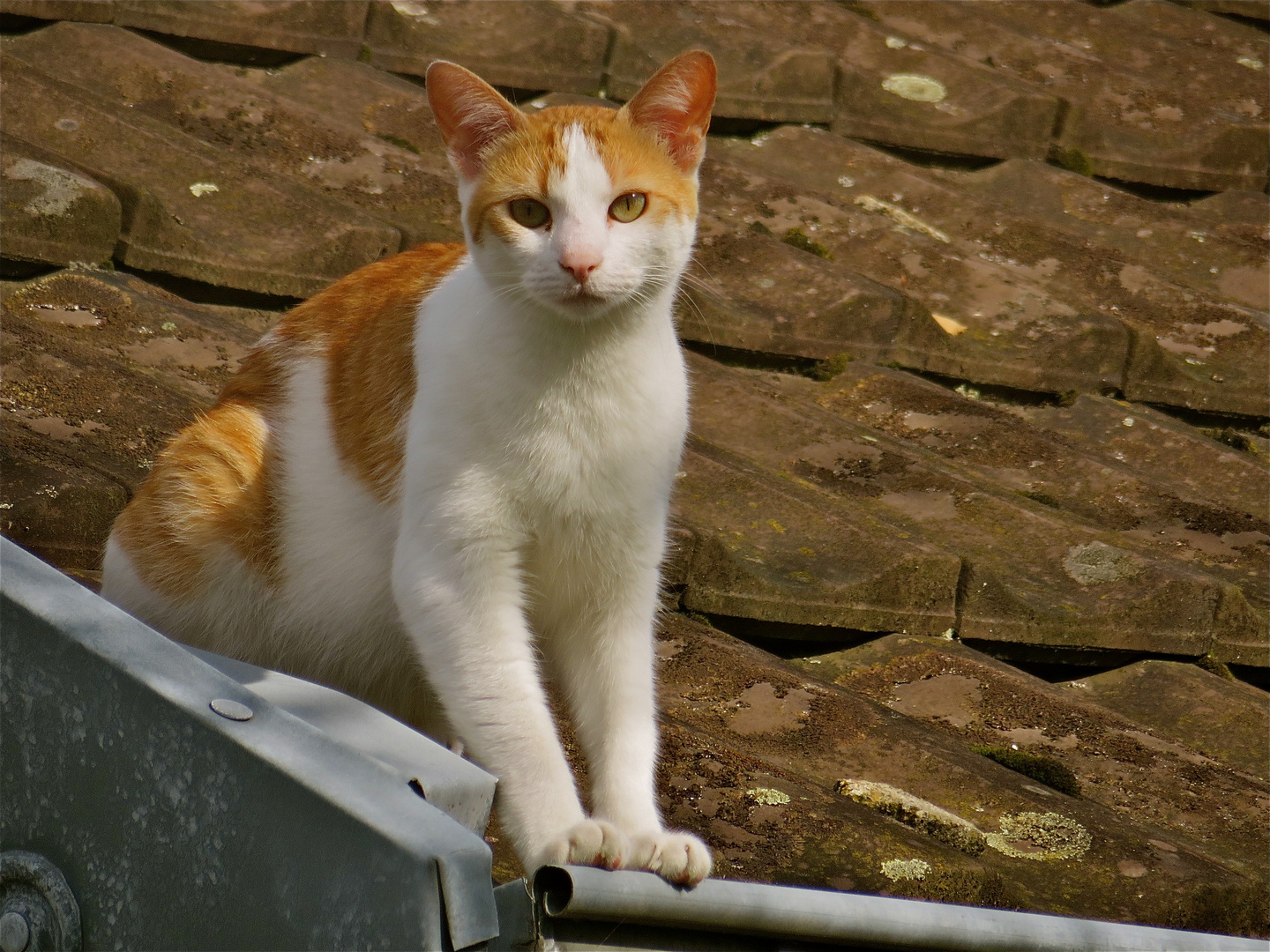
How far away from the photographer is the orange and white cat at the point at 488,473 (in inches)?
71.8

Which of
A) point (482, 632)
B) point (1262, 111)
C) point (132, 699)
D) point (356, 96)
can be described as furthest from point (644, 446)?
point (1262, 111)

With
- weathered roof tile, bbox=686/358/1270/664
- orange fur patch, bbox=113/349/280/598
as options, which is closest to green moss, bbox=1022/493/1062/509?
weathered roof tile, bbox=686/358/1270/664

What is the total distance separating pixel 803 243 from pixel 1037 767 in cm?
173

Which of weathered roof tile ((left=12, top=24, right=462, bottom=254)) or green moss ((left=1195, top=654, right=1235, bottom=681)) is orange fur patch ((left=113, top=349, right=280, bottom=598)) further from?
green moss ((left=1195, top=654, right=1235, bottom=681))

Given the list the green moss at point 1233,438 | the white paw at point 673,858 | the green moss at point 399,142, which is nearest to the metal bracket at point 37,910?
the white paw at point 673,858

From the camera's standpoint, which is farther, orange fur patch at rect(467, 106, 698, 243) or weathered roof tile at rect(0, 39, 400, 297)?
weathered roof tile at rect(0, 39, 400, 297)

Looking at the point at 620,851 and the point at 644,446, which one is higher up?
the point at 644,446

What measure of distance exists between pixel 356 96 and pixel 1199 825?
107 inches

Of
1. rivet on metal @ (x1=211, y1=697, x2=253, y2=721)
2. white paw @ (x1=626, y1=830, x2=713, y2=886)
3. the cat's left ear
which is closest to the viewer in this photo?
rivet on metal @ (x1=211, y1=697, x2=253, y2=721)

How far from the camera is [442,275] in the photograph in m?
2.19

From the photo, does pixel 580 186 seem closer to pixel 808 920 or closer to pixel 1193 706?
pixel 808 920

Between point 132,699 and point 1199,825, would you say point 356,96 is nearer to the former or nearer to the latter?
point 132,699

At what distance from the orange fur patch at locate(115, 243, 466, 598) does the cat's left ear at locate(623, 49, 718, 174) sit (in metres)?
0.45

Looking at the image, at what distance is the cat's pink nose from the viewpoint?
184 centimetres
